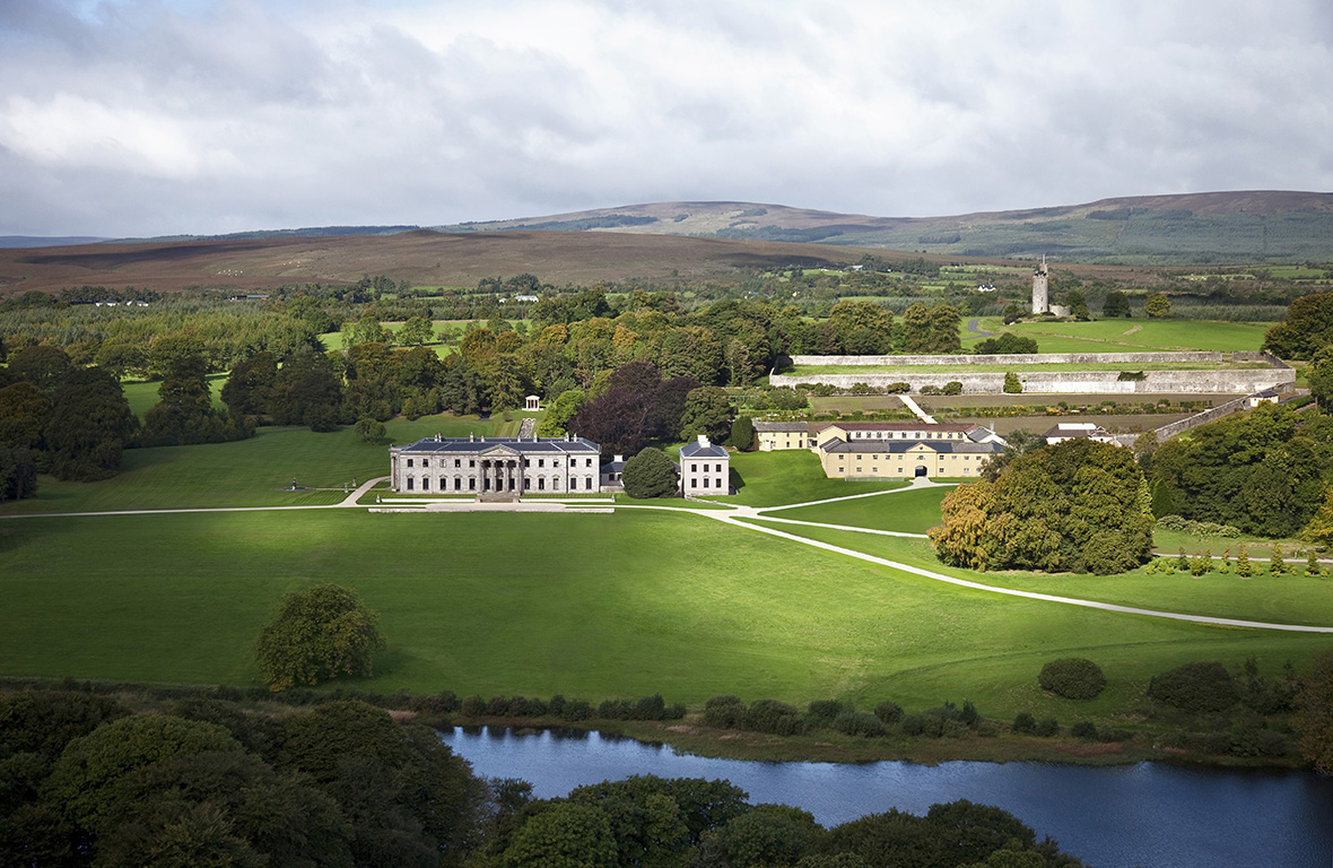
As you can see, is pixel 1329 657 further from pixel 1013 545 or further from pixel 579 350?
pixel 579 350

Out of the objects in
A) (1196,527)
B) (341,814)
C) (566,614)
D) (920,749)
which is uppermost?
Result: (341,814)

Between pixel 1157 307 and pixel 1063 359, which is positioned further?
pixel 1157 307

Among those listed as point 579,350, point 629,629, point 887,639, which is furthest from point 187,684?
point 579,350

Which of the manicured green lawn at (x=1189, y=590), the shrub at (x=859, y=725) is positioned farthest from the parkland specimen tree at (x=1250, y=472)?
the shrub at (x=859, y=725)

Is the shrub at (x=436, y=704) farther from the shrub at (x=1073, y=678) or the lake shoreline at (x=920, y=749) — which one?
the shrub at (x=1073, y=678)

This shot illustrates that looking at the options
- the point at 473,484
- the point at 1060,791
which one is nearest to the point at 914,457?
the point at 473,484

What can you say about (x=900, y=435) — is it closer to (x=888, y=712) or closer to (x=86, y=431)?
(x=888, y=712)

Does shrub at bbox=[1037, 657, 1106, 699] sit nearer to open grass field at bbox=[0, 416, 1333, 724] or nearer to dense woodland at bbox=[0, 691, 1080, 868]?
open grass field at bbox=[0, 416, 1333, 724]
